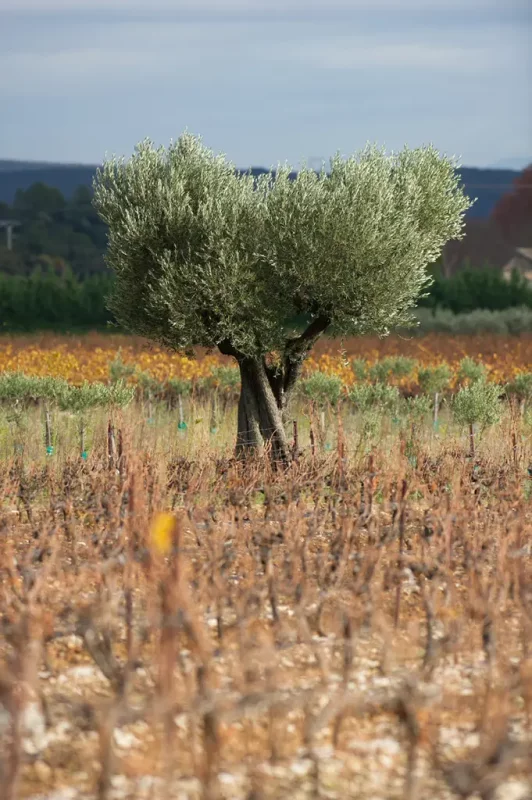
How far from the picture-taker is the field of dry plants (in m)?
6.14

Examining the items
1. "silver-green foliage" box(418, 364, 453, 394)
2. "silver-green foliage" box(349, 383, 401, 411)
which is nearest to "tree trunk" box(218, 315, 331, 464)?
"silver-green foliage" box(349, 383, 401, 411)

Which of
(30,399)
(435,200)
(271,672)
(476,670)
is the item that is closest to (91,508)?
(476,670)

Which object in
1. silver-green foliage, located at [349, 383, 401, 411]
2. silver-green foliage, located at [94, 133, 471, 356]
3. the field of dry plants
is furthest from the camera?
silver-green foliage, located at [349, 383, 401, 411]

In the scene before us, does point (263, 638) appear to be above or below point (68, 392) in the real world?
above

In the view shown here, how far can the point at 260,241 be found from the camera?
1614cm

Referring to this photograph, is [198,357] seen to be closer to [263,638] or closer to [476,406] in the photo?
[476,406]

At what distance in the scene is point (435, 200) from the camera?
16.9 meters

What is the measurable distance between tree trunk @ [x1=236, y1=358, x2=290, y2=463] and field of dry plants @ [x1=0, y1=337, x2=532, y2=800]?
1740 millimetres

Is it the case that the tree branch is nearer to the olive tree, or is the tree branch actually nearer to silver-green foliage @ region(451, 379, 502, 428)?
the olive tree

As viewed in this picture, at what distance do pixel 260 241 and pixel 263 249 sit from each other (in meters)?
0.15

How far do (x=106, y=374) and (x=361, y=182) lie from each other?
11.4 m

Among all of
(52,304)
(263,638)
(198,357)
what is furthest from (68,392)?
(52,304)

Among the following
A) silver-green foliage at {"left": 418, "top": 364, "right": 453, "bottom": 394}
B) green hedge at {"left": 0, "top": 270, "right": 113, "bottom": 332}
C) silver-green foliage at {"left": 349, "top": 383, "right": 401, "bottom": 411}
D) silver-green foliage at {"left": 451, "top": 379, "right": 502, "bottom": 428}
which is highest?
silver-green foliage at {"left": 451, "top": 379, "right": 502, "bottom": 428}

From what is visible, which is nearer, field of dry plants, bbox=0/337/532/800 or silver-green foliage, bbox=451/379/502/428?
field of dry plants, bbox=0/337/532/800
